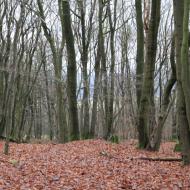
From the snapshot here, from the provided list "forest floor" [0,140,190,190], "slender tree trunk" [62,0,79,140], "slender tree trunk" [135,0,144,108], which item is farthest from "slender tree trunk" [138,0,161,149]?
"slender tree trunk" [62,0,79,140]

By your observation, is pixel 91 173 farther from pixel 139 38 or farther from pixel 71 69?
pixel 71 69

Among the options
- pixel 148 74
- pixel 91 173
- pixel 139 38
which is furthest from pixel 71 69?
pixel 91 173

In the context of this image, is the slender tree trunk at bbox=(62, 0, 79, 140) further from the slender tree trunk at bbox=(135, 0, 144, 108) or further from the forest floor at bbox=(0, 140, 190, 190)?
the forest floor at bbox=(0, 140, 190, 190)

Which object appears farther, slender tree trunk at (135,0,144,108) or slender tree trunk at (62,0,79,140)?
slender tree trunk at (62,0,79,140)

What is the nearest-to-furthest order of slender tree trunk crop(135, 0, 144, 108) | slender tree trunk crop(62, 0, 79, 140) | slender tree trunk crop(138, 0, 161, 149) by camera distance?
slender tree trunk crop(138, 0, 161, 149) → slender tree trunk crop(135, 0, 144, 108) → slender tree trunk crop(62, 0, 79, 140)

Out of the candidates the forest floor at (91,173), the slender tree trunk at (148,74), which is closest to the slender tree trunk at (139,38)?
the slender tree trunk at (148,74)

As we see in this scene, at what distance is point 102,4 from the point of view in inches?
875

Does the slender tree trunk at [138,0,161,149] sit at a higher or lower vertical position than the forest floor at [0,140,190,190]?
higher

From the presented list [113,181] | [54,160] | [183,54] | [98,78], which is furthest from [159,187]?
[98,78]

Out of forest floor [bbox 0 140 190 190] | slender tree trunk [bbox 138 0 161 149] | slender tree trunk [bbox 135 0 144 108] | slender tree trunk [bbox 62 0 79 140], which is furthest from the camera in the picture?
slender tree trunk [bbox 62 0 79 140]

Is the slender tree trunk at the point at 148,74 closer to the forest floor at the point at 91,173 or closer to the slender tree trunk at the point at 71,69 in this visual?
the forest floor at the point at 91,173

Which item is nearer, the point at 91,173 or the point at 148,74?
the point at 91,173

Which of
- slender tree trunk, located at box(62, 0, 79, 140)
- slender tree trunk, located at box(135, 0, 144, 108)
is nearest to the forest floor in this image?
slender tree trunk, located at box(135, 0, 144, 108)

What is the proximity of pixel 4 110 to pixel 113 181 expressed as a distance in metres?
17.5
